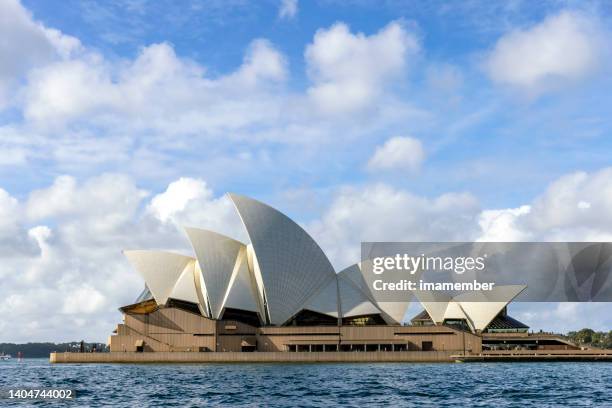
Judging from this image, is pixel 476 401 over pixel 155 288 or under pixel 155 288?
under

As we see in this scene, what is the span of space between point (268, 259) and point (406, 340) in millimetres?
19390

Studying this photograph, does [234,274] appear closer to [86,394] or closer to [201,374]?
[201,374]

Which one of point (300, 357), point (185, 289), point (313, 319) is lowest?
point (300, 357)

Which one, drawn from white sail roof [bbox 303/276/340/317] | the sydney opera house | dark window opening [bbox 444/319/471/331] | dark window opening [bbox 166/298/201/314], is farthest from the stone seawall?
dark window opening [bbox 444/319/471/331]

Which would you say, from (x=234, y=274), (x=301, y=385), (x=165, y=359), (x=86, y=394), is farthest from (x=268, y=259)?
(x=86, y=394)

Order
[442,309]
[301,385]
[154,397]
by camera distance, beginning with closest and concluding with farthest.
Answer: [154,397]
[301,385]
[442,309]

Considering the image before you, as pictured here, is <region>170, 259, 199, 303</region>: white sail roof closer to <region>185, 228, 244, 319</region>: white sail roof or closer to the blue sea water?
<region>185, 228, 244, 319</region>: white sail roof

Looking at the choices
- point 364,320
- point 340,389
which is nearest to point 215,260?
point 364,320

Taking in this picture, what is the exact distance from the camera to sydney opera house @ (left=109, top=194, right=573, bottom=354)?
87.4 m

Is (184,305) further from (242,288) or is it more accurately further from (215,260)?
(215,260)

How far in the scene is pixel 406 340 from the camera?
3553 inches

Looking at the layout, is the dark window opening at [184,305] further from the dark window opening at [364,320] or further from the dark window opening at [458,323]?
the dark window opening at [458,323]

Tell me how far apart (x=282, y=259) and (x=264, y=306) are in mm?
7878

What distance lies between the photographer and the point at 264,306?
9194 centimetres
